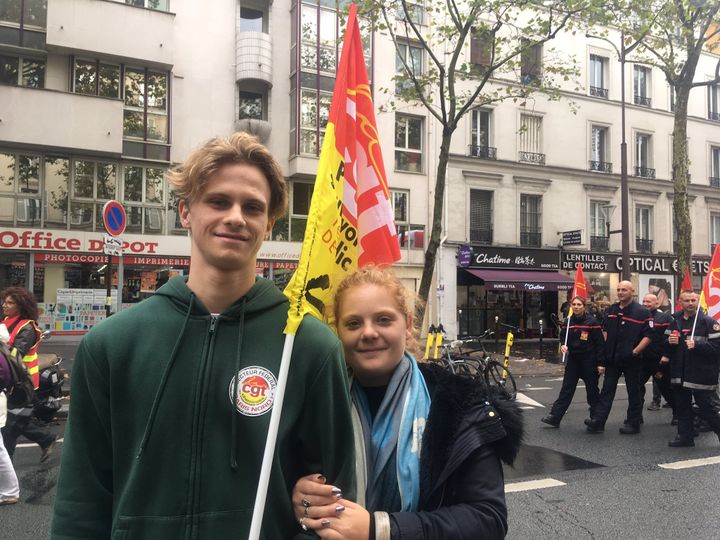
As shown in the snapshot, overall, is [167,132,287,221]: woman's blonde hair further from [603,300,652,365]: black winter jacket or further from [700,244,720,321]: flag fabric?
[700,244,720,321]: flag fabric

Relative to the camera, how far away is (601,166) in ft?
87.4

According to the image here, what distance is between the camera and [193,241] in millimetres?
1771

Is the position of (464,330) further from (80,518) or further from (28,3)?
(80,518)

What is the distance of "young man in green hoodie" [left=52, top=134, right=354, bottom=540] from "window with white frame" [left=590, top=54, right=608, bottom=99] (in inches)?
1127

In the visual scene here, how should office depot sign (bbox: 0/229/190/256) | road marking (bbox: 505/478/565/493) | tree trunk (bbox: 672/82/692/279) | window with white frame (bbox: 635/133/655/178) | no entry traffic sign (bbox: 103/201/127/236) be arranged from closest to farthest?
1. road marking (bbox: 505/478/565/493)
2. no entry traffic sign (bbox: 103/201/127/236)
3. tree trunk (bbox: 672/82/692/279)
4. office depot sign (bbox: 0/229/190/256)
5. window with white frame (bbox: 635/133/655/178)

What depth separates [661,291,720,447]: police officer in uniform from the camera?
7.20m

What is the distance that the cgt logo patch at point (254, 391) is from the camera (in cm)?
158

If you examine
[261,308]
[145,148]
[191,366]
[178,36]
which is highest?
[178,36]

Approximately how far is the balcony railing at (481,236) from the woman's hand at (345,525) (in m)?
22.9

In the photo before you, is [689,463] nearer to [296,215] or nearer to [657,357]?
[657,357]

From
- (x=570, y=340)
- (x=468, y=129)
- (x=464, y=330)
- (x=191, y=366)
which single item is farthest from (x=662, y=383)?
(x=468, y=129)

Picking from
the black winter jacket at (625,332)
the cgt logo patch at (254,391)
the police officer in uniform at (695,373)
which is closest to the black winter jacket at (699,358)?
the police officer in uniform at (695,373)

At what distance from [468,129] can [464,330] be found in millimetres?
8662

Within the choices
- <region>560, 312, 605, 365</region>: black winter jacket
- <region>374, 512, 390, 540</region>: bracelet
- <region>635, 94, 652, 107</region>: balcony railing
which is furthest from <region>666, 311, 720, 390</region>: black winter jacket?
<region>635, 94, 652, 107</region>: balcony railing
